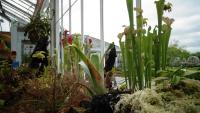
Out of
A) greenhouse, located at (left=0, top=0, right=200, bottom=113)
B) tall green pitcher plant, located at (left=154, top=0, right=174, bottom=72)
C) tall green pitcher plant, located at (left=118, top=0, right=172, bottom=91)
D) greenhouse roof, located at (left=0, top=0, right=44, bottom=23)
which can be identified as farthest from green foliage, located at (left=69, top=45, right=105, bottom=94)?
greenhouse roof, located at (left=0, top=0, right=44, bottom=23)

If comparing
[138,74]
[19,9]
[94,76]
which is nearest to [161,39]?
[138,74]

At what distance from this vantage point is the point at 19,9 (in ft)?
43.2

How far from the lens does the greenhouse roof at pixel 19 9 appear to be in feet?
40.1

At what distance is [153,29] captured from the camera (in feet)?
6.72

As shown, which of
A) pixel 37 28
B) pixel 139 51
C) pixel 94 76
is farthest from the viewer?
pixel 37 28

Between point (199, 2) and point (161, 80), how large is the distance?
443 mm

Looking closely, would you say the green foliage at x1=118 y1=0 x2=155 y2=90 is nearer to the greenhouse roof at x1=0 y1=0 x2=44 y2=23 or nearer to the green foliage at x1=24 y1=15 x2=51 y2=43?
the green foliage at x1=24 y1=15 x2=51 y2=43

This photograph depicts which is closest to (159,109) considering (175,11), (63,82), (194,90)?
(194,90)

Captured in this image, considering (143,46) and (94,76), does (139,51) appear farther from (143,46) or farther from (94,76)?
(94,76)

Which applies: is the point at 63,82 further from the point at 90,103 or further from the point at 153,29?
the point at 153,29

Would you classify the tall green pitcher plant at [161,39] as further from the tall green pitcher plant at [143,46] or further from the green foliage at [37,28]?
the green foliage at [37,28]

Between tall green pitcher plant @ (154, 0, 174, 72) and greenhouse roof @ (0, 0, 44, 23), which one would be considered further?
greenhouse roof @ (0, 0, 44, 23)

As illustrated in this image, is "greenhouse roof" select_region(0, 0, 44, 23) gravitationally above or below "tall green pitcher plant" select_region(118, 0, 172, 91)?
above

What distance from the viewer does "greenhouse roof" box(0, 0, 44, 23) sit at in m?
12.2
